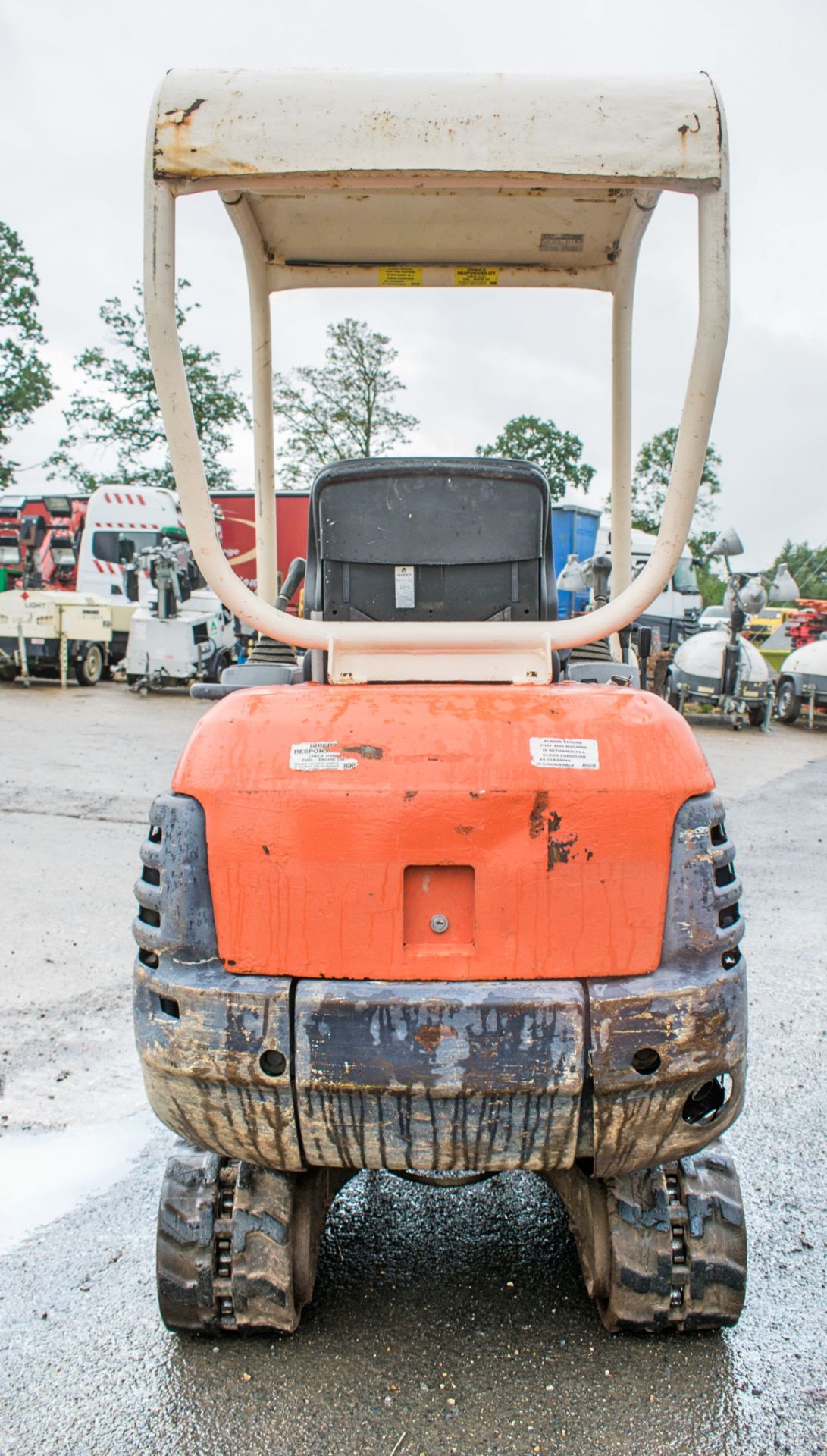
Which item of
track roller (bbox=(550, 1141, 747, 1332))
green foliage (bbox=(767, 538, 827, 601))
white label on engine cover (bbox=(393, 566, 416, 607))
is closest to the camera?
track roller (bbox=(550, 1141, 747, 1332))

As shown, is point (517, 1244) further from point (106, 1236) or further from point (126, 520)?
point (126, 520)

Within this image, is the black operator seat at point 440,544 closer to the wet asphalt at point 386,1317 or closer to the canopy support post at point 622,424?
the canopy support post at point 622,424

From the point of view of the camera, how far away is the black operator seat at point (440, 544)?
3107mm

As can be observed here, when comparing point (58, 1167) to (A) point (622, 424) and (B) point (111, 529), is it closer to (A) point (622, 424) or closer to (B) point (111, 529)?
(A) point (622, 424)

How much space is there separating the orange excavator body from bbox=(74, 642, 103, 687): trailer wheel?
702 inches

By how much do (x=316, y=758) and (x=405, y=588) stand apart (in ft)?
3.11

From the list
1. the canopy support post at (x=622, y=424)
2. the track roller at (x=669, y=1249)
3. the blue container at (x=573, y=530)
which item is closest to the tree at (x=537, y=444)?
the canopy support post at (x=622, y=424)

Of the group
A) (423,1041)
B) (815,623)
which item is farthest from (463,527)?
(815,623)

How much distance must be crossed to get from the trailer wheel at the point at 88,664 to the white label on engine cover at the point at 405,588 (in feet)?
56.2

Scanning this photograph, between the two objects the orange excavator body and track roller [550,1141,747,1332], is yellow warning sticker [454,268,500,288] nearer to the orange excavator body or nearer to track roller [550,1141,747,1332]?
the orange excavator body

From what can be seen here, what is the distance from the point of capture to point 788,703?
709 inches

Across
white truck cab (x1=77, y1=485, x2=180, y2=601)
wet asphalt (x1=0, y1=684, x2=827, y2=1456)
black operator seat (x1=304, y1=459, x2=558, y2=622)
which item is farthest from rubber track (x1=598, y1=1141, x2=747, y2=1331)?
white truck cab (x1=77, y1=485, x2=180, y2=601)

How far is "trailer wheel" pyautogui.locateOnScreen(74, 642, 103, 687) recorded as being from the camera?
761 inches

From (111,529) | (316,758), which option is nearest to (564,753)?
(316,758)
